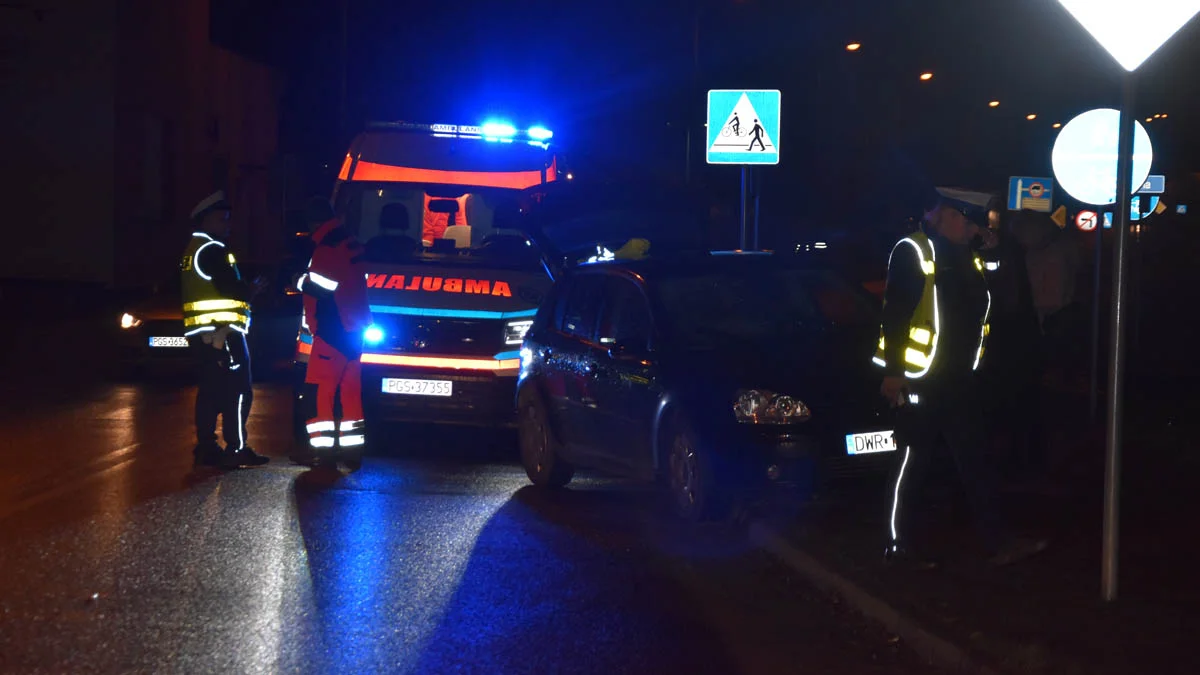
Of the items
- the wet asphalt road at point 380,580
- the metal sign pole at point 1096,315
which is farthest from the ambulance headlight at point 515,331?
the metal sign pole at point 1096,315

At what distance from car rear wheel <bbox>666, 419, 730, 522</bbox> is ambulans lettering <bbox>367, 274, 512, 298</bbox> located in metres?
3.90

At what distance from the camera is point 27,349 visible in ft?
76.5

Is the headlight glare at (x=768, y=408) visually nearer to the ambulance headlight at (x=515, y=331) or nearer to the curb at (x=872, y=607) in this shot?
the curb at (x=872, y=607)

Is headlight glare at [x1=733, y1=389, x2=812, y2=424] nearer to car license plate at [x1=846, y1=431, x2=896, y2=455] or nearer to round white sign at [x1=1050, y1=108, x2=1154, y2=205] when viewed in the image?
car license plate at [x1=846, y1=431, x2=896, y2=455]

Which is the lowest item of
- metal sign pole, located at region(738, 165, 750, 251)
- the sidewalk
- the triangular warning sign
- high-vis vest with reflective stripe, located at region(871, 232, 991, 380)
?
the sidewalk

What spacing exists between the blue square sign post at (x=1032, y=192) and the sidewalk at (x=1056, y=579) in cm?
984

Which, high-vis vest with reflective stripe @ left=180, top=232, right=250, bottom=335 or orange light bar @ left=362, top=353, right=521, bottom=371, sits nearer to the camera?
high-vis vest with reflective stripe @ left=180, top=232, right=250, bottom=335

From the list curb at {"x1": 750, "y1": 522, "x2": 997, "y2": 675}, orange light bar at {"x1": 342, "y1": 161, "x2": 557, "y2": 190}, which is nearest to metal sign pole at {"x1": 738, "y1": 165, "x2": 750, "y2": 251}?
orange light bar at {"x1": 342, "y1": 161, "x2": 557, "y2": 190}

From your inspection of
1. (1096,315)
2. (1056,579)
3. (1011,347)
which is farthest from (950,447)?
(1096,315)

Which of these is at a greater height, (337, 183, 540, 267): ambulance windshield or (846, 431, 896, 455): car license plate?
(337, 183, 540, 267): ambulance windshield

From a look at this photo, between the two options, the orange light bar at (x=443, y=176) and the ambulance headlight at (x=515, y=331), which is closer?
the ambulance headlight at (x=515, y=331)

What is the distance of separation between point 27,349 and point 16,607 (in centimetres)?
1755

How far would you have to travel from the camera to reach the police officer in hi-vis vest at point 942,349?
7422 mm

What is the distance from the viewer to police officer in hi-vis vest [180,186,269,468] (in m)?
11.3
